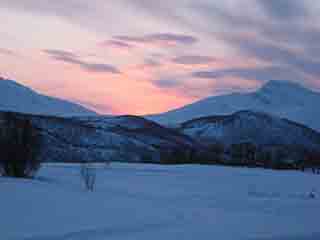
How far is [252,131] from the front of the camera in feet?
553

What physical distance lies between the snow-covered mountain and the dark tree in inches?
4812

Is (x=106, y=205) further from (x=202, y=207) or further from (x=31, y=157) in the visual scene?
(x=31, y=157)

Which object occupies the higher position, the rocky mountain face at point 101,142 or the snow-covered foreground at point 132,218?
the rocky mountain face at point 101,142

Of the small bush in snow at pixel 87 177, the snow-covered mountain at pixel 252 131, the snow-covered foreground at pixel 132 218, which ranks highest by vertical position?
the snow-covered mountain at pixel 252 131

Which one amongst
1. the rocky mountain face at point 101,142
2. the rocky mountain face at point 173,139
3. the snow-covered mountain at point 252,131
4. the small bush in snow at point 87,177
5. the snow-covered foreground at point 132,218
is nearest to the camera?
the snow-covered foreground at point 132,218

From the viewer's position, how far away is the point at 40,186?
17.1 m

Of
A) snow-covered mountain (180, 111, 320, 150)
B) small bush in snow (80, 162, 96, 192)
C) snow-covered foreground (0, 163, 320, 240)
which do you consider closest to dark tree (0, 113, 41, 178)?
small bush in snow (80, 162, 96, 192)

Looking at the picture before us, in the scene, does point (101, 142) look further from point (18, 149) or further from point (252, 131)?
point (252, 131)

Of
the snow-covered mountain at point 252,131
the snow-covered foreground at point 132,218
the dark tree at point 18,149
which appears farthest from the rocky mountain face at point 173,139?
the snow-covered foreground at point 132,218

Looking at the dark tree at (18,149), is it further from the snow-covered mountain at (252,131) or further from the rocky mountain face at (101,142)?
the snow-covered mountain at (252,131)

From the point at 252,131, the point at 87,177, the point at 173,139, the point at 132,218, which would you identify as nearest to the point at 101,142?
the point at 173,139

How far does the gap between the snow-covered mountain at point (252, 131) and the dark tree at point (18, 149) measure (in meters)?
122

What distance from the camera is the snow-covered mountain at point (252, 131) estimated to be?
15925cm

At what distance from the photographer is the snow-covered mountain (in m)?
159
